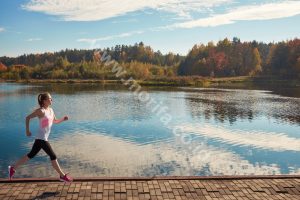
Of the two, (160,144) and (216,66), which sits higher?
(216,66)

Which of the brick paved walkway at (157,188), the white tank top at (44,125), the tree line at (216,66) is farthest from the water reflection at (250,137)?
the tree line at (216,66)

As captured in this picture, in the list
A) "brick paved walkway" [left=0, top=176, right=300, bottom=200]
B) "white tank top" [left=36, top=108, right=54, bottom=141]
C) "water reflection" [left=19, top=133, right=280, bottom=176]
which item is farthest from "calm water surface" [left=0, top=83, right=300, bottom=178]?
"white tank top" [left=36, top=108, right=54, bottom=141]

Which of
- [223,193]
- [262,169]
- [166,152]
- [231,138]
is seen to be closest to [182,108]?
[231,138]

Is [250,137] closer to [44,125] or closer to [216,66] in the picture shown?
[44,125]

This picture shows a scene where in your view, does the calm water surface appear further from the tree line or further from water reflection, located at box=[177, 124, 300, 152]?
the tree line

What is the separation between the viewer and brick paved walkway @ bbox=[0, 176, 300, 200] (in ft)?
27.9

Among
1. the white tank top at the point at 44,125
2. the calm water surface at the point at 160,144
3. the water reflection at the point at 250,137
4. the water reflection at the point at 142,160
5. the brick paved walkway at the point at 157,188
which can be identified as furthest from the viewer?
the water reflection at the point at 250,137

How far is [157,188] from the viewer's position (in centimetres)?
909

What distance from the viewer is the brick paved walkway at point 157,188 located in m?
8.52

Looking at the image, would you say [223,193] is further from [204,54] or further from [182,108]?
[204,54]

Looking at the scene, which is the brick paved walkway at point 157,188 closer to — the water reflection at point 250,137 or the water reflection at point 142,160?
the water reflection at point 142,160

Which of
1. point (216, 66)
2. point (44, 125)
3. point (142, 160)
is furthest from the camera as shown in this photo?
point (216, 66)

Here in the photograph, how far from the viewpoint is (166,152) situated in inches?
648

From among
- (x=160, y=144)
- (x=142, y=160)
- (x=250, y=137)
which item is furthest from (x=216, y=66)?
(x=142, y=160)
